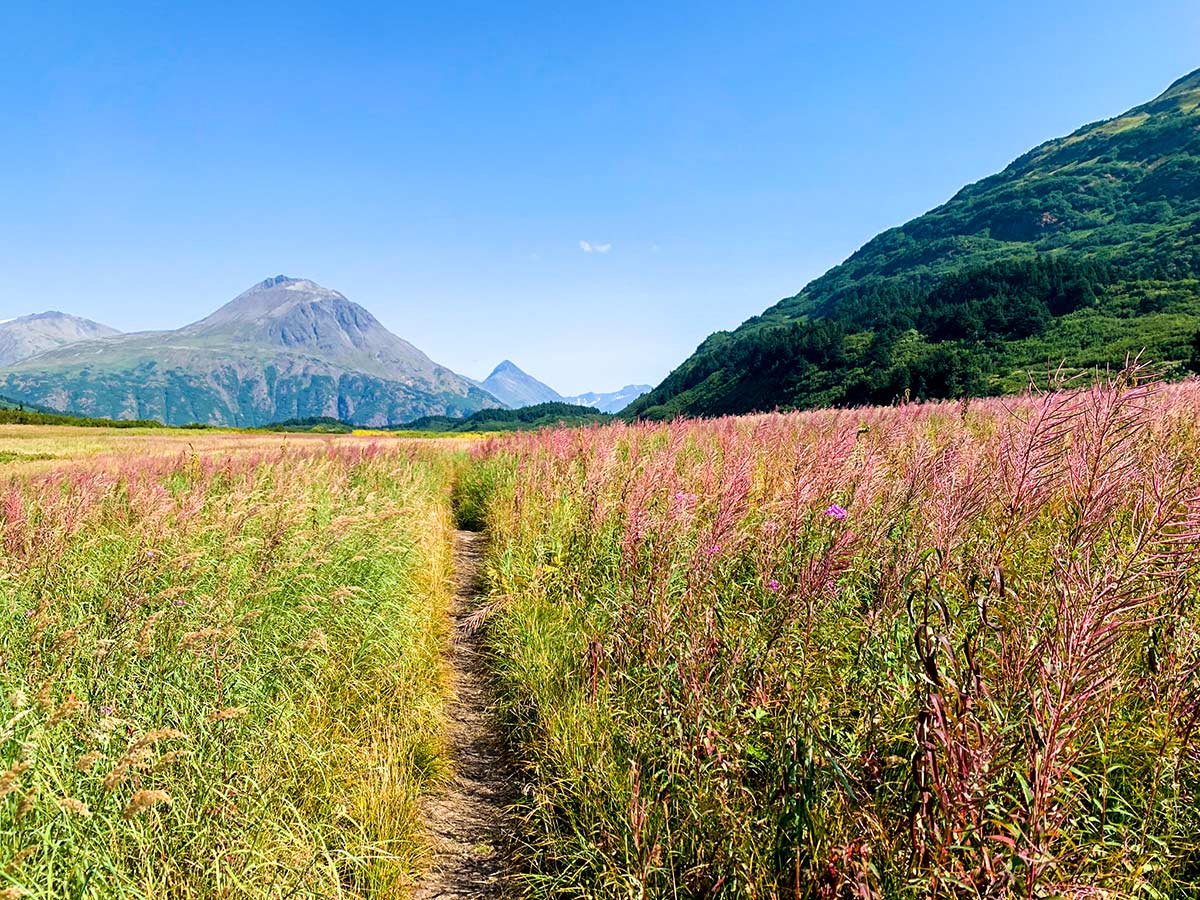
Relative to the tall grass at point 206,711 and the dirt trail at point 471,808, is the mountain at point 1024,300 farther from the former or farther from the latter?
the tall grass at point 206,711

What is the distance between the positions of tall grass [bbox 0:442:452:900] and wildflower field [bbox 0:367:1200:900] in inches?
1.0

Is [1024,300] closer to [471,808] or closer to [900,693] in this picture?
[900,693]

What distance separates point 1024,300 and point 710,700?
105567 millimetres

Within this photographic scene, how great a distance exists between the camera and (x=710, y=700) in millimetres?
2562

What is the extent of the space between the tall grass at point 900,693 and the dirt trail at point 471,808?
0.24 meters

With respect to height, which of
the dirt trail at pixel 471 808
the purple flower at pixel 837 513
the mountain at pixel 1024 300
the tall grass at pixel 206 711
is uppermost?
the mountain at pixel 1024 300

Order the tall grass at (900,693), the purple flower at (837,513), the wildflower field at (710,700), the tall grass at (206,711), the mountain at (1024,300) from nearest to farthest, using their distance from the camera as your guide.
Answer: the tall grass at (900,693) → the wildflower field at (710,700) → the tall grass at (206,711) → the purple flower at (837,513) → the mountain at (1024,300)

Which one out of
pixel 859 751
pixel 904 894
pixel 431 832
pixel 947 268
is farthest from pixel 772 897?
pixel 947 268

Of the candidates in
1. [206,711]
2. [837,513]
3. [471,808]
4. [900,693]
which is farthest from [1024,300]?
[206,711]

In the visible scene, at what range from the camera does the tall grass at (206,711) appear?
7.18 feet

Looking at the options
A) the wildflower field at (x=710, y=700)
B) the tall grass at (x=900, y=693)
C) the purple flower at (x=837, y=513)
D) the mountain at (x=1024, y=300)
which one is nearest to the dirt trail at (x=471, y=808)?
the wildflower field at (x=710, y=700)

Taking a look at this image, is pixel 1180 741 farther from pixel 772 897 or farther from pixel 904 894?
pixel 772 897

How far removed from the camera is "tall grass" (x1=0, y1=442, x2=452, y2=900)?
7.18 feet

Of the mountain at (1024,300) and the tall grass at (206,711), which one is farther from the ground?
the mountain at (1024,300)
